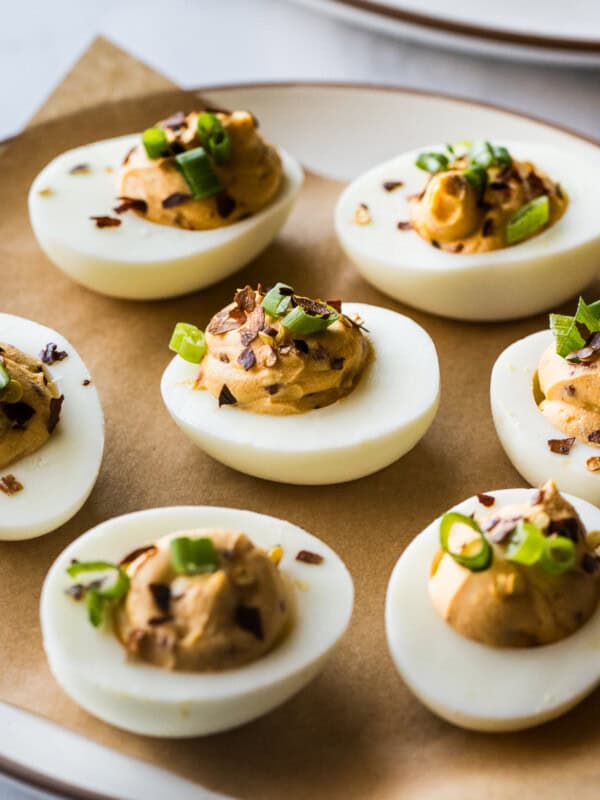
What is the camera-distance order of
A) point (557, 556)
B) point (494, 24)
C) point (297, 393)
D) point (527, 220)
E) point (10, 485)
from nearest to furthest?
point (557, 556), point (10, 485), point (297, 393), point (527, 220), point (494, 24)

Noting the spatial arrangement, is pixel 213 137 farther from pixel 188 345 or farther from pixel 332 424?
pixel 332 424

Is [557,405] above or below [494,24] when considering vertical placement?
below

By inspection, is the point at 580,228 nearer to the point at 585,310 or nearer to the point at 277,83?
the point at 585,310

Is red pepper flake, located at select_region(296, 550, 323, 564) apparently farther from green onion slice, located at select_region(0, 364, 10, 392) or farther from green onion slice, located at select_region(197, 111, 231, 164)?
green onion slice, located at select_region(197, 111, 231, 164)

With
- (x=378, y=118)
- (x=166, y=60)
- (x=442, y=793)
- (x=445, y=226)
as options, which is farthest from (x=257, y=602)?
(x=166, y=60)

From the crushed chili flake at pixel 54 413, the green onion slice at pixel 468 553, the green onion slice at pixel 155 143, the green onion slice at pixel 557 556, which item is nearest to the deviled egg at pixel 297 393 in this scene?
the crushed chili flake at pixel 54 413

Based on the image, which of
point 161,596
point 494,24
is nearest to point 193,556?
point 161,596
